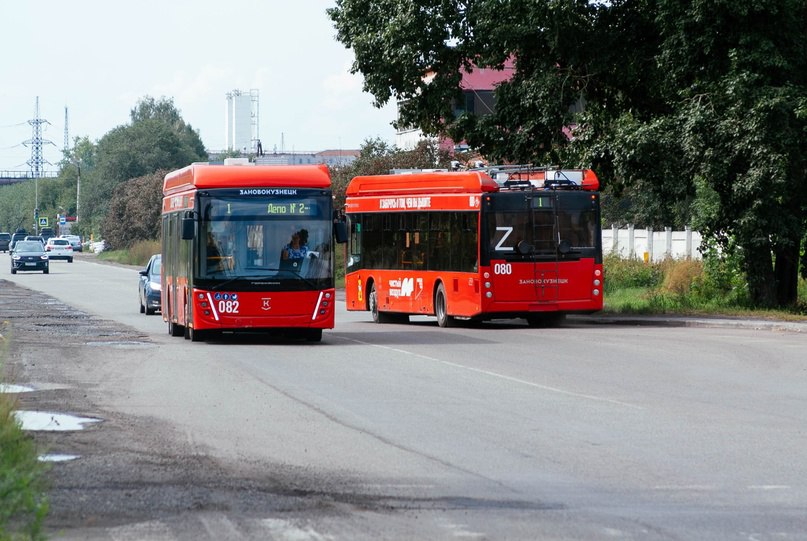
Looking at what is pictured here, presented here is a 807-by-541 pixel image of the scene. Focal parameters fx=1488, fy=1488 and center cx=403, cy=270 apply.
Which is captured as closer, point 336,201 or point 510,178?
point 510,178

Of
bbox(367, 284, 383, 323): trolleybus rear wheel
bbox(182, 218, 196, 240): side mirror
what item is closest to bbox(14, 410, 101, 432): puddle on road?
bbox(182, 218, 196, 240): side mirror

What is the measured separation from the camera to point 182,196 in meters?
26.6

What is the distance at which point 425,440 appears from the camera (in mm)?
12555

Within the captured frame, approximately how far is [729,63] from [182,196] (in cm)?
1182

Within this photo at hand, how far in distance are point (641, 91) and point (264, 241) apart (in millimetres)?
13438

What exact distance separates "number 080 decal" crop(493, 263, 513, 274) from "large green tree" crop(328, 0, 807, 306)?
10.9 feet

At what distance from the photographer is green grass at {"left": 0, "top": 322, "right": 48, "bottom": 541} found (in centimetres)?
784

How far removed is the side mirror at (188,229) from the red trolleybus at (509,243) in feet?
24.4

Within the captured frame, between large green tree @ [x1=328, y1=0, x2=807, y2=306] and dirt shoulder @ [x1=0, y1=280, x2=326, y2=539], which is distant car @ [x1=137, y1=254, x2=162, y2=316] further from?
dirt shoulder @ [x1=0, y1=280, x2=326, y2=539]

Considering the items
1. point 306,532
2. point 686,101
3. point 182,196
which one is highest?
point 686,101

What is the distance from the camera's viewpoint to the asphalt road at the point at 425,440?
346 inches

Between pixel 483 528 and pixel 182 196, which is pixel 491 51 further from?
pixel 483 528

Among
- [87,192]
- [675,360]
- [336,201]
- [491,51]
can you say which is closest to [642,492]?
[675,360]

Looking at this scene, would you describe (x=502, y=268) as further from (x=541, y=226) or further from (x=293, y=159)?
(x=293, y=159)
